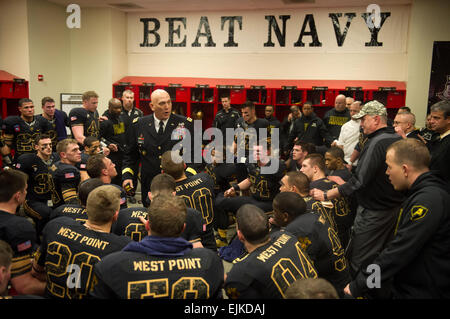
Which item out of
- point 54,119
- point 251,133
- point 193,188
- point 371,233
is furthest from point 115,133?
point 371,233

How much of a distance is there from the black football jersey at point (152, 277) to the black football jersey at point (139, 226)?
26.9 inches

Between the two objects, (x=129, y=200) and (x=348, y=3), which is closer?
(x=129, y=200)

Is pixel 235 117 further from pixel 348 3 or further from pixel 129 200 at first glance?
pixel 348 3

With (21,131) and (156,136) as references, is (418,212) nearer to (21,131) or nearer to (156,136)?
(156,136)

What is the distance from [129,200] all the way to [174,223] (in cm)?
472

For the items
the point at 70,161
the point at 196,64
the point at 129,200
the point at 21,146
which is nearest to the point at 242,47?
the point at 196,64

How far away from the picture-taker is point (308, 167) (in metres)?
3.72

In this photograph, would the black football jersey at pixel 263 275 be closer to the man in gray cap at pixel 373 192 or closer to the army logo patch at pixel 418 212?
the army logo patch at pixel 418 212

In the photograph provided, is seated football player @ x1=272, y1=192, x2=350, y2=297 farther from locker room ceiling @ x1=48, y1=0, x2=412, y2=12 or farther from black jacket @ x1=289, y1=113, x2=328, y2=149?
locker room ceiling @ x1=48, y1=0, x2=412, y2=12

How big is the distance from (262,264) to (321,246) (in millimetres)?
766

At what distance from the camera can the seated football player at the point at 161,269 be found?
62.8 inches

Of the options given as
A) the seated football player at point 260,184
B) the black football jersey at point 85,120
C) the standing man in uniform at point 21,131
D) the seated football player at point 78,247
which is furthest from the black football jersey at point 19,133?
the seated football player at point 78,247

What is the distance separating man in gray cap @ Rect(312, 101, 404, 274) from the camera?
3168mm

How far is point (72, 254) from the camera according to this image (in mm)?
1911
